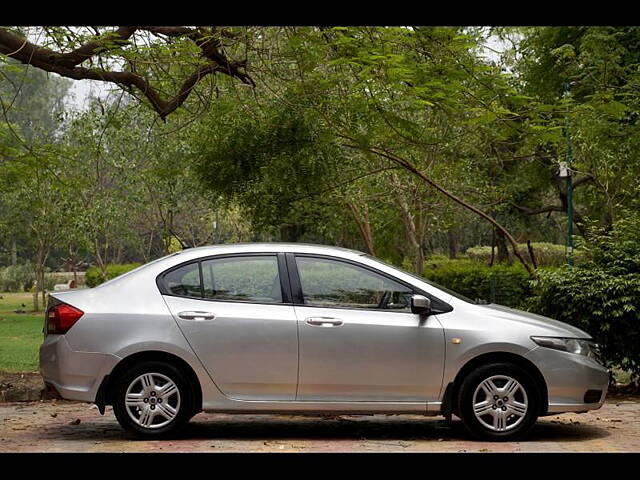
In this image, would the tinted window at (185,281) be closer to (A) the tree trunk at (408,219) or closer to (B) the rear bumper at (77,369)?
(B) the rear bumper at (77,369)

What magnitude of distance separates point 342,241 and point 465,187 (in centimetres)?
940

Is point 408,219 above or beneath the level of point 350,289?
above

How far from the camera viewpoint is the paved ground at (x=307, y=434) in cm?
827

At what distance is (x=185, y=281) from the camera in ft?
28.8

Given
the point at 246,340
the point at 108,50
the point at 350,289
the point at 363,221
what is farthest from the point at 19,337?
the point at 350,289

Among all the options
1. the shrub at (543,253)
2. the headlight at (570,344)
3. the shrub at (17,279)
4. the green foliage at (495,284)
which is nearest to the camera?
the headlight at (570,344)

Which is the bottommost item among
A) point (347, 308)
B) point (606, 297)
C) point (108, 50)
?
point (347, 308)

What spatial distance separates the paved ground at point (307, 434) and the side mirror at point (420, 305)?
1117 mm

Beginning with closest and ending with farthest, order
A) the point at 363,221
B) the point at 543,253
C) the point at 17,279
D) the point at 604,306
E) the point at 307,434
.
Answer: the point at 307,434, the point at 604,306, the point at 363,221, the point at 543,253, the point at 17,279

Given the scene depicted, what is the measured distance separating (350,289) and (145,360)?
1.83 metres

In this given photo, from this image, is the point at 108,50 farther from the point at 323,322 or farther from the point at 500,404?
the point at 500,404

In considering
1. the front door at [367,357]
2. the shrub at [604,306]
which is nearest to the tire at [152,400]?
the front door at [367,357]

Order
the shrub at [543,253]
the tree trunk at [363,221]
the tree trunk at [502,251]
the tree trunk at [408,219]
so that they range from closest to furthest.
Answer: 1. the tree trunk at [408,219]
2. the tree trunk at [363,221]
3. the tree trunk at [502,251]
4. the shrub at [543,253]
